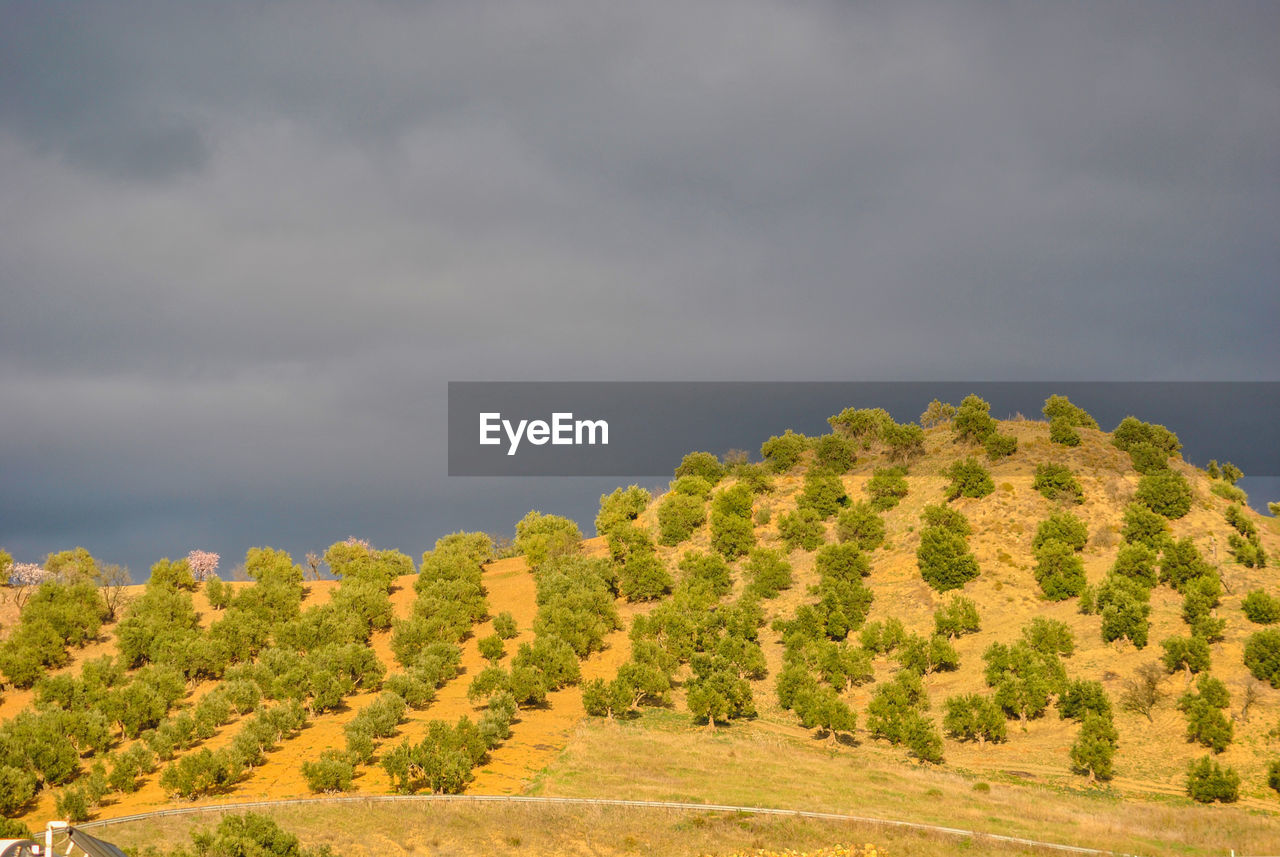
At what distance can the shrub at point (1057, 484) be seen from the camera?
94.0 m

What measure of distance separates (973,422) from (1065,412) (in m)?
11.7

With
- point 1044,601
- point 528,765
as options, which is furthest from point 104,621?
point 1044,601

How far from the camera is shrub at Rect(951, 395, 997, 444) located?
113m

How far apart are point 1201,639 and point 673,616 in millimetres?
41631

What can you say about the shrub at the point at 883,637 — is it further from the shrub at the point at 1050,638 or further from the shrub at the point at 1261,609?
the shrub at the point at 1261,609

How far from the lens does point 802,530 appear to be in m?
105

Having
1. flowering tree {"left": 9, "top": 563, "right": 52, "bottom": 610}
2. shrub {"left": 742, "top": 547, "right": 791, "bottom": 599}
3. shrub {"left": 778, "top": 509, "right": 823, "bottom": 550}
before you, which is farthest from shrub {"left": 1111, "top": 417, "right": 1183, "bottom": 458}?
flowering tree {"left": 9, "top": 563, "right": 52, "bottom": 610}

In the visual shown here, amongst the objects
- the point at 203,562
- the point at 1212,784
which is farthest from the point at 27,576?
the point at 1212,784

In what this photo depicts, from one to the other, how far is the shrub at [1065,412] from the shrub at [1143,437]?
6267mm

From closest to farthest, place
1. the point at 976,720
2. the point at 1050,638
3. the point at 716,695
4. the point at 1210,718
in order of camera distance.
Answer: the point at 1210,718, the point at 976,720, the point at 716,695, the point at 1050,638

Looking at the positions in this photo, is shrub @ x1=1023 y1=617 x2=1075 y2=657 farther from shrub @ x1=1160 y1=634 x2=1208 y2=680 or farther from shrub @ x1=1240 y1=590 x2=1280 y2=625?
shrub @ x1=1240 y1=590 x2=1280 y2=625

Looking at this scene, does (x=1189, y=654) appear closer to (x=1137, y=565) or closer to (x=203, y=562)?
(x=1137, y=565)

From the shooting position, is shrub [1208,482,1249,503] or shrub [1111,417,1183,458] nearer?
shrub [1208,482,1249,503]

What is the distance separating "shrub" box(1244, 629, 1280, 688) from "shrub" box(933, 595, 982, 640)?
70.9 feet
